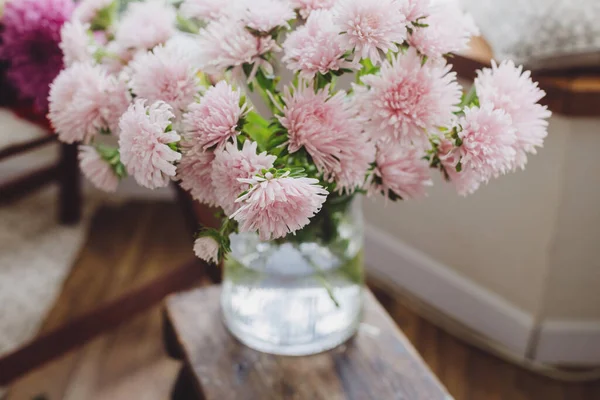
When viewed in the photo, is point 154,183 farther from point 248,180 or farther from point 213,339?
point 213,339

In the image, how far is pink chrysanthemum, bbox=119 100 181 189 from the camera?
Answer: 0.56 meters

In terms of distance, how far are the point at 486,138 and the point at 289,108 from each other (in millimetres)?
185

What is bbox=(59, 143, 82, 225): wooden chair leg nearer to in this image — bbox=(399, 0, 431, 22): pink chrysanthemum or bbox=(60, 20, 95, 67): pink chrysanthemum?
bbox=(60, 20, 95, 67): pink chrysanthemum

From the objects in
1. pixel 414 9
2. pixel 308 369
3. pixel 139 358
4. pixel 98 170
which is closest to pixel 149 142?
pixel 98 170

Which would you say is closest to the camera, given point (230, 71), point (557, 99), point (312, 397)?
point (230, 71)

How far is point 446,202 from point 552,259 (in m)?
0.27

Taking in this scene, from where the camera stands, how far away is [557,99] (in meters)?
1.18

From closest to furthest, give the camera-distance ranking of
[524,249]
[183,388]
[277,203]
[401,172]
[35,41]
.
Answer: [277,203] → [401,172] → [35,41] → [183,388] → [524,249]

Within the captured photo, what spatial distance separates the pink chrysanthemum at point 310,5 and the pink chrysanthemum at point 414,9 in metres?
0.08

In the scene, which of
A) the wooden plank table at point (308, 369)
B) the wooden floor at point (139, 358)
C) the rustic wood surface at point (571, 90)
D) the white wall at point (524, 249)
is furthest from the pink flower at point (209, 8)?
the wooden floor at point (139, 358)

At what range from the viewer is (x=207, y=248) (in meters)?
0.60

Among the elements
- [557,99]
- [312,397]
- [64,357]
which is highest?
[557,99]

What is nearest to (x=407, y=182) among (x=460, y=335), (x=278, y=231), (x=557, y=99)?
(x=278, y=231)

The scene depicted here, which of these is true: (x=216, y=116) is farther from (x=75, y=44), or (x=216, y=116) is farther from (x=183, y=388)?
(x=183, y=388)
